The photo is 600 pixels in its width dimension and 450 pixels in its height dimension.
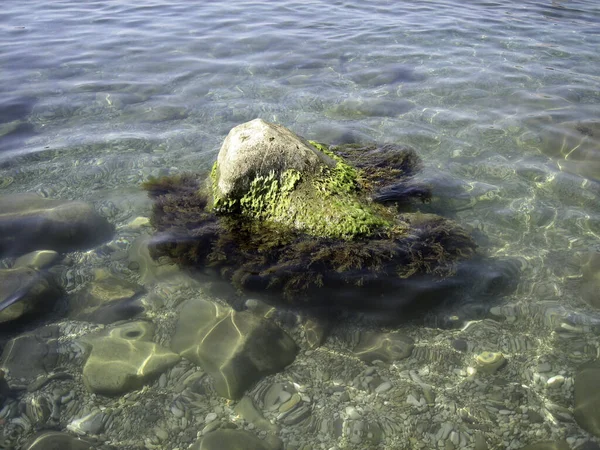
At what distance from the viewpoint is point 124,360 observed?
4.31 m

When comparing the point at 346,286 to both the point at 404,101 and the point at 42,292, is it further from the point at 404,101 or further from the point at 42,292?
the point at 404,101

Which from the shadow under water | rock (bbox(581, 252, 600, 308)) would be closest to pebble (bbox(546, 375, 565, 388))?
the shadow under water

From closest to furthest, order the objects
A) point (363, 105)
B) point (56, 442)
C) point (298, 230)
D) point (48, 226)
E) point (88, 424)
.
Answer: point (56, 442)
point (88, 424)
point (298, 230)
point (48, 226)
point (363, 105)

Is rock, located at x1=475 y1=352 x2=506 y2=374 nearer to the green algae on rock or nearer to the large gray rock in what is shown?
the green algae on rock

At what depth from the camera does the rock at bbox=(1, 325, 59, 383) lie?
164 inches

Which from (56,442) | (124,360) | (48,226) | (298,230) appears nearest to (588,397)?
(298,230)

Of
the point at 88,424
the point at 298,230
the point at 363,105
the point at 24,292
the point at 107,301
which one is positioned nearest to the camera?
the point at 88,424

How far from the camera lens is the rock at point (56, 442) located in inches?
141

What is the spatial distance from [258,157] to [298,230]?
0.94 meters

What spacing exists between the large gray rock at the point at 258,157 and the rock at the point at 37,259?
2058 millimetres

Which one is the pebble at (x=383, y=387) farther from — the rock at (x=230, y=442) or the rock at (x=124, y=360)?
the rock at (x=124, y=360)

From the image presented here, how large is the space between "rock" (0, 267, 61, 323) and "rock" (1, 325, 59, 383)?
0.91 feet

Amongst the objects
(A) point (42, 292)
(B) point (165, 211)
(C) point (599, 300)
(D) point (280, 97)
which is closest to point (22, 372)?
(A) point (42, 292)

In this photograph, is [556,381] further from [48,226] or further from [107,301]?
[48,226]
